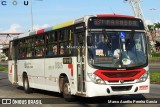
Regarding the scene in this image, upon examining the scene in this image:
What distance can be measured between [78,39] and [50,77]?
3.41 meters

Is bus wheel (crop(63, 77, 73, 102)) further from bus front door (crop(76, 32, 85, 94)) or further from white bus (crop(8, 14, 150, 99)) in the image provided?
bus front door (crop(76, 32, 85, 94))

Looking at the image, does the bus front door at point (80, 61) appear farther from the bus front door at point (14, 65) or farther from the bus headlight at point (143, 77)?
the bus front door at point (14, 65)

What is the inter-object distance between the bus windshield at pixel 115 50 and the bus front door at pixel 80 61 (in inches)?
15.9

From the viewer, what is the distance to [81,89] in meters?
13.4

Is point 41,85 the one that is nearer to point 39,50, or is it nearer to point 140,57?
point 39,50

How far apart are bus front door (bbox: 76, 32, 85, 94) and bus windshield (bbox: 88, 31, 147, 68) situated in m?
0.40

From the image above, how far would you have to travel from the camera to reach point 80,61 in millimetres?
13484

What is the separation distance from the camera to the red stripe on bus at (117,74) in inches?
503

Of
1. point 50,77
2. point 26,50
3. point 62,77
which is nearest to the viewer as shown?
point 62,77

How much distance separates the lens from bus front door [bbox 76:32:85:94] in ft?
43.5

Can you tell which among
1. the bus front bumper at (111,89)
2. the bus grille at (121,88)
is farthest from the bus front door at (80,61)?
the bus grille at (121,88)

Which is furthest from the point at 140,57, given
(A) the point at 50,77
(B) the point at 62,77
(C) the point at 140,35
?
(A) the point at 50,77

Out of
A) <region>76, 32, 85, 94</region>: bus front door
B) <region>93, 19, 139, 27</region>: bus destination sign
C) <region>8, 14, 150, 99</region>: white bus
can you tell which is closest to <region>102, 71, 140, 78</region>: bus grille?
<region>8, 14, 150, 99</region>: white bus

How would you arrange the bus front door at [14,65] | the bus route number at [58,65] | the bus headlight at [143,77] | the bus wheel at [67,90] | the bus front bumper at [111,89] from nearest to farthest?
the bus front bumper at [111,89] → the bus headlight at [143,77] → the bus wheel at [67,90] → the bus route number at [58,65] → the bus front door at [14,65]
